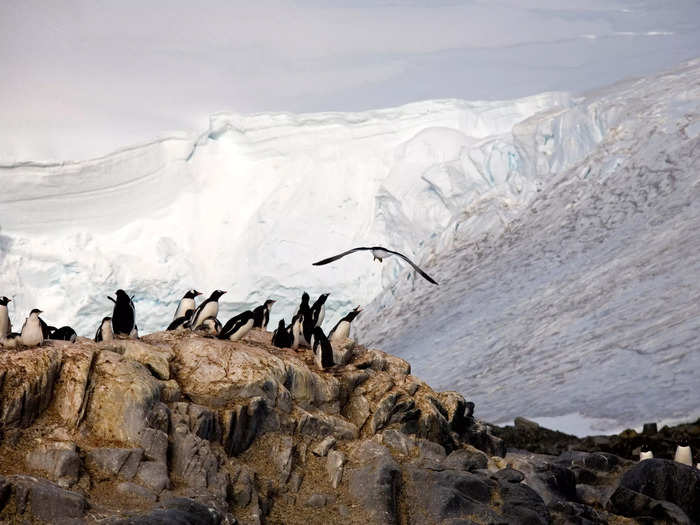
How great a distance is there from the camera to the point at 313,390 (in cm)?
1349

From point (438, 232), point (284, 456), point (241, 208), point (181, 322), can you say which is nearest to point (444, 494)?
point (284, 456)

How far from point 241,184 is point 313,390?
50.8m

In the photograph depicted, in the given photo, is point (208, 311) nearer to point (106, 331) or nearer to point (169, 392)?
point (106, 331)

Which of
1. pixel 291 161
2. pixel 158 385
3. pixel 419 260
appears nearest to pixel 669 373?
pixel 419 260

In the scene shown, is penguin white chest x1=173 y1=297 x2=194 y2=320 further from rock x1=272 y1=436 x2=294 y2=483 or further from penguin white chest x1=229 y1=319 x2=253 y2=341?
rock x1=272 y1=436 x2=294 y2=483

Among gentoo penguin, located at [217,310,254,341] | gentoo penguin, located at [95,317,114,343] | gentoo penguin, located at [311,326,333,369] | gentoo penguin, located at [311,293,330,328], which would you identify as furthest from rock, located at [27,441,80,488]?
gentoo penguin, located at [311,293,330,328]

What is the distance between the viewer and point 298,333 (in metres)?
14.7

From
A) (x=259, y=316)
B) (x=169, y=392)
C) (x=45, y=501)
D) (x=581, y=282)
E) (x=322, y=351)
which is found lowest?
(x=45, y=501)

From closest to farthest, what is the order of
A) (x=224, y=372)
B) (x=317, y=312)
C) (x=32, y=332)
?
1. (x=32, y=332)
2. (x=224, y=372)
3. (x=317, y=312)

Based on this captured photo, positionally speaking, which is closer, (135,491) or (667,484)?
(135,491)

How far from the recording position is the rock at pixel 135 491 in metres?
10.7

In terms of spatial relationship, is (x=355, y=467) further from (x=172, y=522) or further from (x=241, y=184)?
(x=241, y=184)

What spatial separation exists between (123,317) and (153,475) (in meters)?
3.84

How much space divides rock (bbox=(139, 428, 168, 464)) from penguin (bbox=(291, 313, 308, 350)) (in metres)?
3.48
